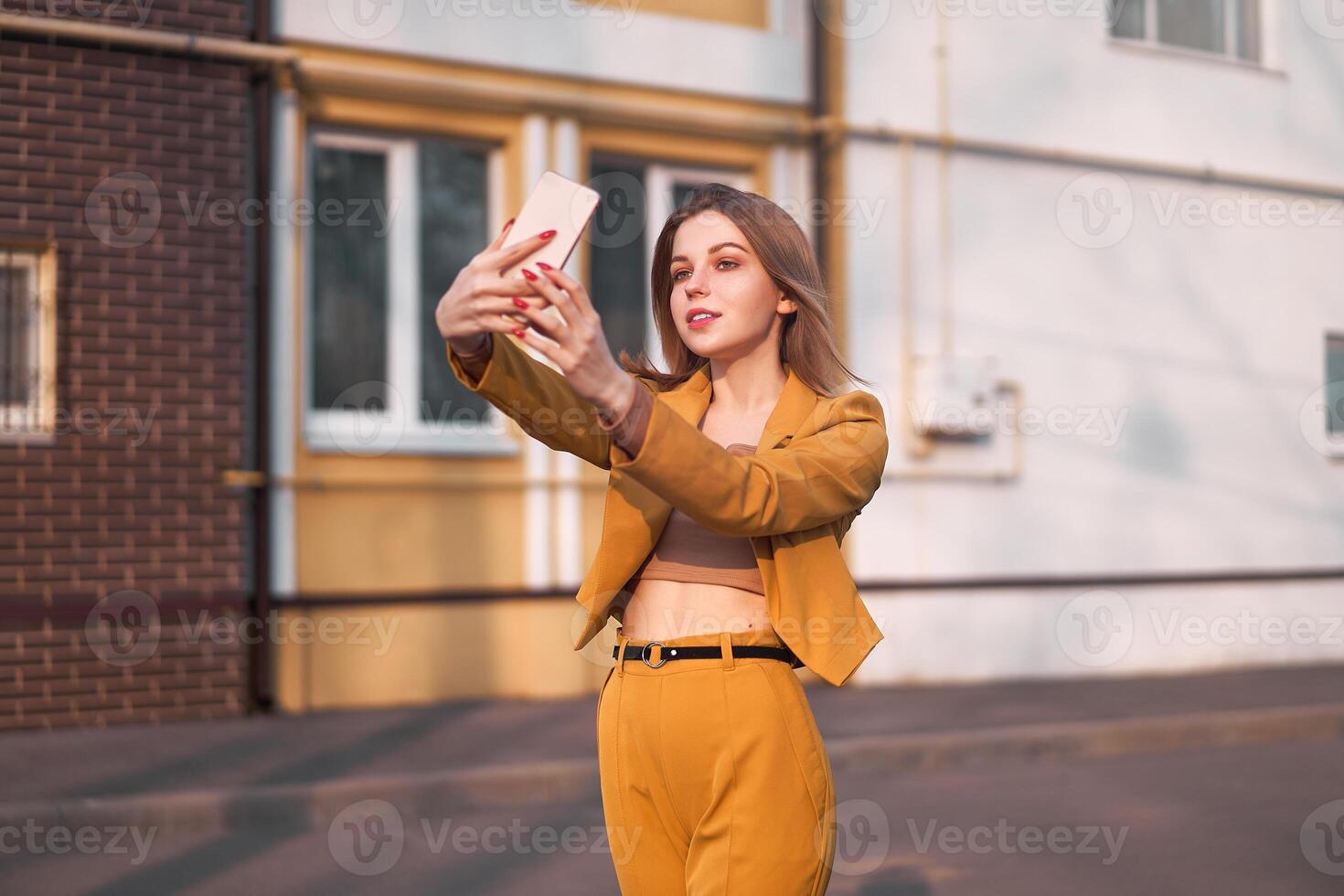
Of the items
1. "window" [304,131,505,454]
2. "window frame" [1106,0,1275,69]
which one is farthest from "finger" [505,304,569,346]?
"window frame" [1106,0,1275,69]

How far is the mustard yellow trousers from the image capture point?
7.52 ft

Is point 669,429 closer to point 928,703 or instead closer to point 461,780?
point 461,780

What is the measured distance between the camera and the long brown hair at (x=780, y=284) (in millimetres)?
2520

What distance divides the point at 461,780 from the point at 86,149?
4.57m

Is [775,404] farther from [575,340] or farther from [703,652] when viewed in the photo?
[575,340]

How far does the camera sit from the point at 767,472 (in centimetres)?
219

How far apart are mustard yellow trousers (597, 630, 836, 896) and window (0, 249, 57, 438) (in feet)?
23.2

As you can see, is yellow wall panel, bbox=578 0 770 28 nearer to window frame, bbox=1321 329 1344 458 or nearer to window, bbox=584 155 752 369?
window, bbox=584 155 752 369

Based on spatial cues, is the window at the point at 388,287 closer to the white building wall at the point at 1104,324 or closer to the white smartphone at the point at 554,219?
the white building wall at the point at 1104,324

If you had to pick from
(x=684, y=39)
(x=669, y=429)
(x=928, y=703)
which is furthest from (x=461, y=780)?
(x=684, y=39)

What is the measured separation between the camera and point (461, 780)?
22.4ft

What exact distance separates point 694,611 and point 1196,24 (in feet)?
39.1

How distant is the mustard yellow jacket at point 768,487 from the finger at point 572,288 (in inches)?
7.3

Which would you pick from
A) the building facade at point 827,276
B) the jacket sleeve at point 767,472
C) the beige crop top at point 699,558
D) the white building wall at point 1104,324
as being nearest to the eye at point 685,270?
the jacket sleeve at point 767,472
